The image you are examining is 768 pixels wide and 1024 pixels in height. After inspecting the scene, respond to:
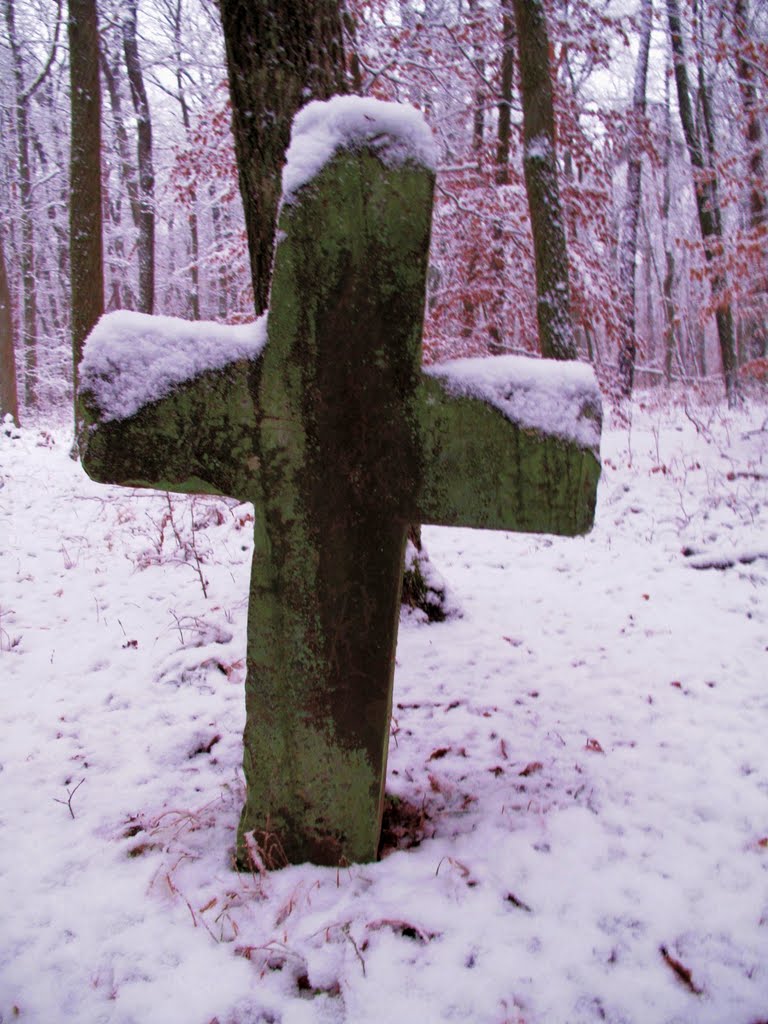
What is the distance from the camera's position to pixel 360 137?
1.69m

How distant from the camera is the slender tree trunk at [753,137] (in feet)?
21.9

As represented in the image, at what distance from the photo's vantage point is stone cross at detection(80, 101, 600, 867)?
177cm

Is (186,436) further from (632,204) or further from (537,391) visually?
(632,204)

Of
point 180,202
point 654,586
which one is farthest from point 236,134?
point 180,202

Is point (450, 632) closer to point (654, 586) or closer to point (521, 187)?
point (654, 586)

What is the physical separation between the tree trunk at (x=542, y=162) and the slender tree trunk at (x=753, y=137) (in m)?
2.36

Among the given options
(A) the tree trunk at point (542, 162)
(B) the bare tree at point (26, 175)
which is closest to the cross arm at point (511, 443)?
(A) the tree trunk at point (542, 162)

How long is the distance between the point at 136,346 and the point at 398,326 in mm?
790

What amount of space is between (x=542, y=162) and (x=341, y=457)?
5.09m

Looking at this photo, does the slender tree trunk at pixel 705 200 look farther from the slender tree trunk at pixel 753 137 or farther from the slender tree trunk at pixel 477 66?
the slender tree trunk at pixel 477 66

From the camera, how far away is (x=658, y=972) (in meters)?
1.59

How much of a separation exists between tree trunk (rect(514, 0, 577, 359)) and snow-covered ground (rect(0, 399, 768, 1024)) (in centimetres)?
278

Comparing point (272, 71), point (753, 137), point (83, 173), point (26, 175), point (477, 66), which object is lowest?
point (272, 71)

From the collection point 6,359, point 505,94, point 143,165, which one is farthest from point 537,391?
point 143,165
